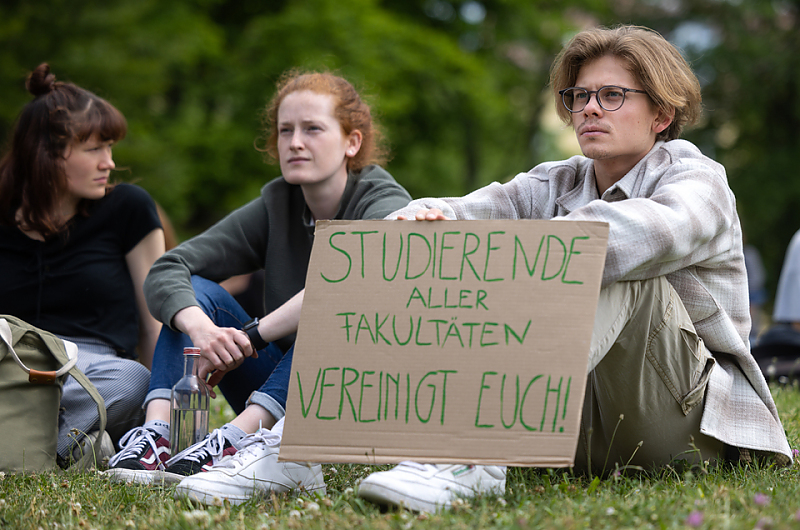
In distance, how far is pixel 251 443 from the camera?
247cm

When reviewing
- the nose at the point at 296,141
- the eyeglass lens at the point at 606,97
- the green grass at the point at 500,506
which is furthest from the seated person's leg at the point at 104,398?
the eyeglass lens at the point at 606,97

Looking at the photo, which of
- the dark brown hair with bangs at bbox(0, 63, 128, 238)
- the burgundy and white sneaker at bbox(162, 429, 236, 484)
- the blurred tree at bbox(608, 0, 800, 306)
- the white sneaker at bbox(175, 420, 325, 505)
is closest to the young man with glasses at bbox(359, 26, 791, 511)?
the white sneaker at bbox(175, 420, 325, 505)

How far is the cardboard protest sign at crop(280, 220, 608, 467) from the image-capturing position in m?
2.04

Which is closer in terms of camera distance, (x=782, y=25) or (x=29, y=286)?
(x=29, y=286)

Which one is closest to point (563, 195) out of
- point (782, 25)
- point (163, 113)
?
point (163, 113)

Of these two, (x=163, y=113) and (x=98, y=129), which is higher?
(x=163, y=113)

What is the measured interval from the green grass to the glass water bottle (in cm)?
29

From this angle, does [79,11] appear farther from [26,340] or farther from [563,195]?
[563,195]

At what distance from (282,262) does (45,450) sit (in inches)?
46.4

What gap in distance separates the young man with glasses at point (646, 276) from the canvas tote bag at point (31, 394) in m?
1.39

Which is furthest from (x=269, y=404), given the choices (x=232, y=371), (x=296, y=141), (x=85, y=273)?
(x=85, y=273)

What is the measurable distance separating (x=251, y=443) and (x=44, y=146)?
1.91m

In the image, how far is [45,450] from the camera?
2.84m

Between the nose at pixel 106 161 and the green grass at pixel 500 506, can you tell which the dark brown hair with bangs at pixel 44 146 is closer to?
the nose at pixel 106 161
